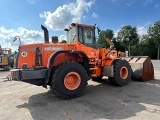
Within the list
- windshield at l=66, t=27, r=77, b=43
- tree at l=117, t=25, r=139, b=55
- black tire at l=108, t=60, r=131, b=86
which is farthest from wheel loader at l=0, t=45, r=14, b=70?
tree at l=117, t=25, r=139, b=55

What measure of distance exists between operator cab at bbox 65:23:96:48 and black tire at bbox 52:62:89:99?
5.07 feet

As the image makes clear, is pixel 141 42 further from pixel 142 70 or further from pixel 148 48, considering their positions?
pixel 142 70

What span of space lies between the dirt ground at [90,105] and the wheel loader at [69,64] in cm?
51

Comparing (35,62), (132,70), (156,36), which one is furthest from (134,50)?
(35,62)

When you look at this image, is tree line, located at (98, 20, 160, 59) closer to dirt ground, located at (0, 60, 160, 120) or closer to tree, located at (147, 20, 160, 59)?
tree, located at (147, 20, 160, 59)

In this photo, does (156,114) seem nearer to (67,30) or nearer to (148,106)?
(148,106)

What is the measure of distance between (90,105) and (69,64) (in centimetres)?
156

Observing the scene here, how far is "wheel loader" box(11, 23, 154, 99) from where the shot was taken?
678 cm

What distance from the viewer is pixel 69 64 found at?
7.07 m

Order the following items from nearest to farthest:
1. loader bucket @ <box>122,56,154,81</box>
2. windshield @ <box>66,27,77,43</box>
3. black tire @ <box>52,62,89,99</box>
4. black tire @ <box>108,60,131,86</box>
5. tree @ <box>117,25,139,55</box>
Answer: black tire @ <box>52,62,89,99</box> → windshield @ <box>66,27,77,43</box> → black tire @ <box>108,60,131,86</box> → loader bucket @ <box>122,56,154,81</box> → tree @ <box>117,25,139,55</box>

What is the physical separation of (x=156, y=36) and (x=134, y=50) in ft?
27.6

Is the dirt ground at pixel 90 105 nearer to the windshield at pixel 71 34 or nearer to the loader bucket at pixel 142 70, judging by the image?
the loader bucket at pixel 142 70

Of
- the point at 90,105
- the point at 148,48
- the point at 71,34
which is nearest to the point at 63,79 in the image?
the point at 90,105

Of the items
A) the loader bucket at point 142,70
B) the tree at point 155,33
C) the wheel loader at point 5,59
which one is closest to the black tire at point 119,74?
the loader bucket at point 142,70
